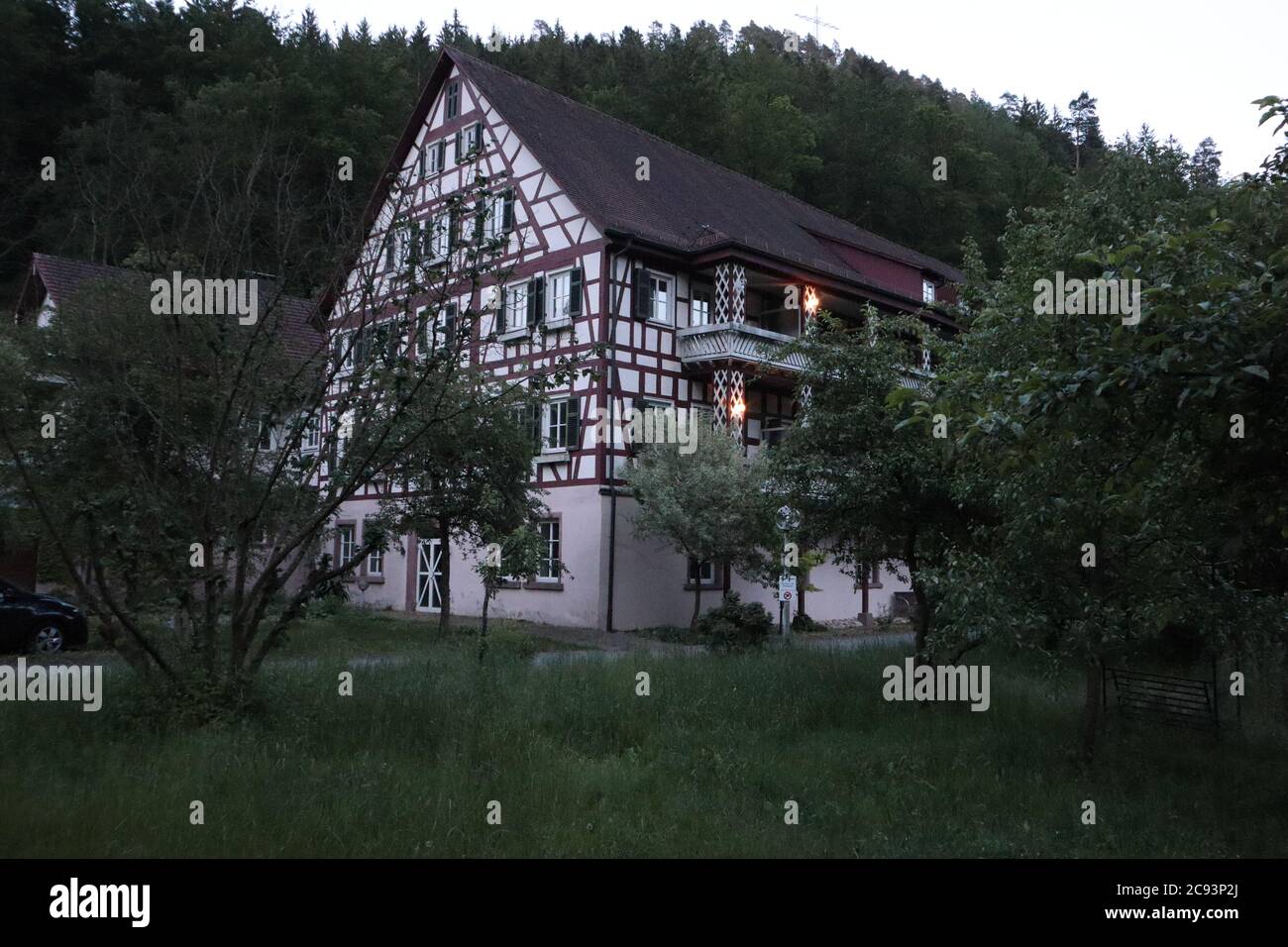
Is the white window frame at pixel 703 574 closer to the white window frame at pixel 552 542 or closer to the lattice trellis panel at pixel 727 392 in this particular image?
the white window frame at pixel 552 542

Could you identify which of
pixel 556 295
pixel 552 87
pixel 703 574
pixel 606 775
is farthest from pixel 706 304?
pixel 552 87

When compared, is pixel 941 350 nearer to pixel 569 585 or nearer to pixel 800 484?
pixel 800 484

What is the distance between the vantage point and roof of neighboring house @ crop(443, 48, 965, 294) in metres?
25.9

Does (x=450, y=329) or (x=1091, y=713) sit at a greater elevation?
(x=450, y=329)

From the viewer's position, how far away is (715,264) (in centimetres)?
2562

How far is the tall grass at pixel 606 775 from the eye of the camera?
6711mm

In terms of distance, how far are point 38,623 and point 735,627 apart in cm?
1109

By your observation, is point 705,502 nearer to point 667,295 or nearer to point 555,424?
point 555,424

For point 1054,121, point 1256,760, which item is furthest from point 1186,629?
point 1054,121

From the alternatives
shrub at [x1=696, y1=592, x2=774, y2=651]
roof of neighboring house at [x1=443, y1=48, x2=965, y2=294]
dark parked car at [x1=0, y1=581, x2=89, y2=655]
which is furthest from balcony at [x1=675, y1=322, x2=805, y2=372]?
dark parked car at [x1=0, y1=581, x2=89, y2=655]

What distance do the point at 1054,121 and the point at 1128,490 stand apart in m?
67.2

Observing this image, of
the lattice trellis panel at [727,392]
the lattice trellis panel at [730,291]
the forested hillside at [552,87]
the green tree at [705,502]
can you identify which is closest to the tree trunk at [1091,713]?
the green tree at [705,502]

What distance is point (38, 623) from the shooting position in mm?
15977

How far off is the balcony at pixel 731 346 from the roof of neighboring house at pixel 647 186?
2.10m
